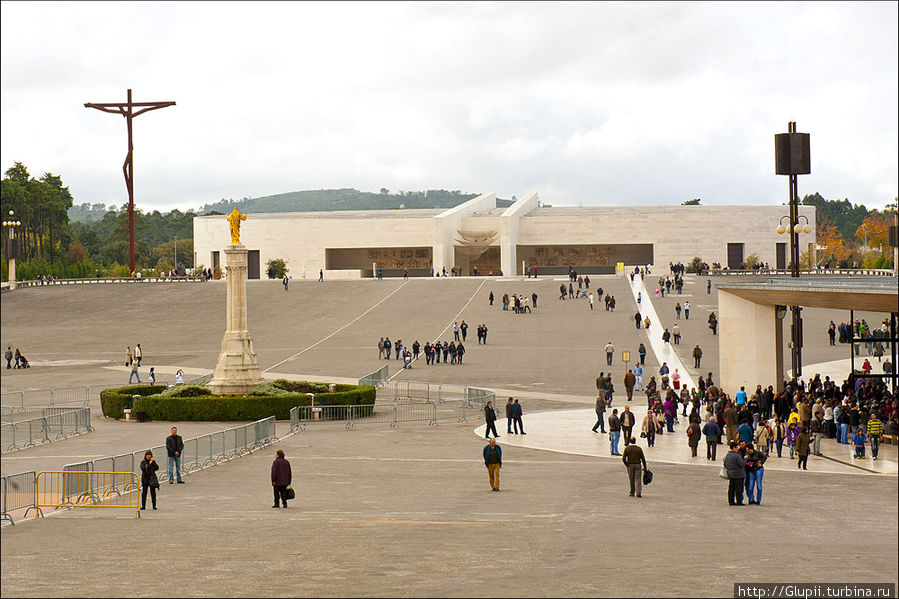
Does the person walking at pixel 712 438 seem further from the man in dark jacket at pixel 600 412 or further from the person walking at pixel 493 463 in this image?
the person walking at pixel 493 463

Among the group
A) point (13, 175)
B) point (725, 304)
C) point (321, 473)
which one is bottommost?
point (321, 473)

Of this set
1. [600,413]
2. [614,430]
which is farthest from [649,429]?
[600,413]

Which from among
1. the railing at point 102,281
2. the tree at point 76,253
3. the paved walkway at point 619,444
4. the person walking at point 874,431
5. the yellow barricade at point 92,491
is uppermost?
the tree at point 76,253

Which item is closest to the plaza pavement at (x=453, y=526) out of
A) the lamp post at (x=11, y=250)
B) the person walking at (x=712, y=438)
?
the person walking at (x=712, y=438)

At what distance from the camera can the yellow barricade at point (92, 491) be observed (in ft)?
48.5

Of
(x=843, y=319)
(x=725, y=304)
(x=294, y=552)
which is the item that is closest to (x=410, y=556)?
(x=294, y=552)

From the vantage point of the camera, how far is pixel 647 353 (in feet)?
132

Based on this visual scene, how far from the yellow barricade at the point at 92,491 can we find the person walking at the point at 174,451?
109cm

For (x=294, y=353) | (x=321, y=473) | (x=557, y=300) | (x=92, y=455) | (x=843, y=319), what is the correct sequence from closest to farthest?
(x=321, y=473), (x=92, y=455), (x=294, y=353), (x=843, y=319), (x=557, y=300)

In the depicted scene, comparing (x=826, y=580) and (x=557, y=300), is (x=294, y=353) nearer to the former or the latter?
(x=557, y=300)

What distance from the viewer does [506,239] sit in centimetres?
9112

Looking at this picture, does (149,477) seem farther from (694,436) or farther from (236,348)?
(236,348)

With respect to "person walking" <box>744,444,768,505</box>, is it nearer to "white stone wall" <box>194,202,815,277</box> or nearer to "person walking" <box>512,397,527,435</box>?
"person walking" <box>512,397,527,435</box>

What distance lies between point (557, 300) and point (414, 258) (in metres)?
40.7
